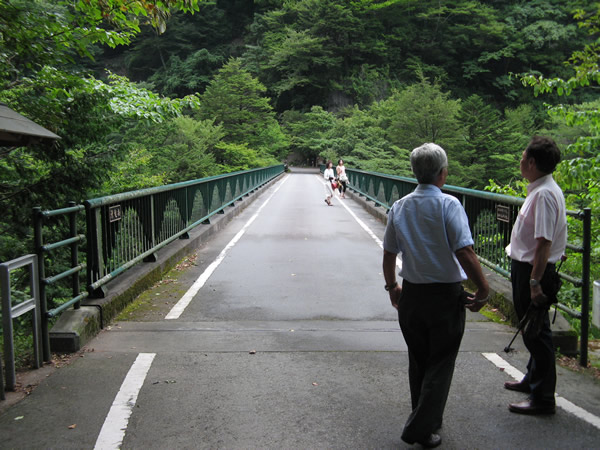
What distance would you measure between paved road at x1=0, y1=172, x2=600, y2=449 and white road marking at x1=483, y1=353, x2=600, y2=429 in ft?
0.05

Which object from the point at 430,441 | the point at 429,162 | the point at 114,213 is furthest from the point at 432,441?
the point at 114,213

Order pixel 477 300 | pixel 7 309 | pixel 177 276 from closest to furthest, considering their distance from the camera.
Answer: pixel 477 300, pixel 7 309, pixel 177 276

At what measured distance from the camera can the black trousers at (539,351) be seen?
3.56m

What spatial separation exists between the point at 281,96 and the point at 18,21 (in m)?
69.3

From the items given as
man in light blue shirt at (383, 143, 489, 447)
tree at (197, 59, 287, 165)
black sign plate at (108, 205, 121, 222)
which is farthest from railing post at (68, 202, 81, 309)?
tree at (197, 59, 287, 165)

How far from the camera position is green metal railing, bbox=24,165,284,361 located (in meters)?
4.55

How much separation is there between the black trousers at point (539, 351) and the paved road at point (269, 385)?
18cm

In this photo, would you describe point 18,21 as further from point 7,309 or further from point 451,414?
point 451,414

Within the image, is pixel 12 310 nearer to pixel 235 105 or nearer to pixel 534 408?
pixel 534 408

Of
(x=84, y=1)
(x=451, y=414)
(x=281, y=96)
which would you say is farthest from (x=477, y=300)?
(x=281, y=96)

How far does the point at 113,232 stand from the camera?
6.12 m

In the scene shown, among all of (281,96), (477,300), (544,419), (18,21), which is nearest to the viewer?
(477,300)

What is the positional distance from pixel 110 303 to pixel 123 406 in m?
2.21

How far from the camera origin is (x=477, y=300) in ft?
10.2
